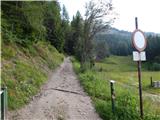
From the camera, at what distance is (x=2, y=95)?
7559mm

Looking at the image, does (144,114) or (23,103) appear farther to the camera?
(23,103)

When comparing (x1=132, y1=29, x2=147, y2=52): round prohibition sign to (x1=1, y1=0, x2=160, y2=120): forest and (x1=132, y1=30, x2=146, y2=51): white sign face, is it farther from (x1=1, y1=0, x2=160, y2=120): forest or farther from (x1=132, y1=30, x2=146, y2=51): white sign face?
(x1=1, y1=0, x2=160, y2=120): forest

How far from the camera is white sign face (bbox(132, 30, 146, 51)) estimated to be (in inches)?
415

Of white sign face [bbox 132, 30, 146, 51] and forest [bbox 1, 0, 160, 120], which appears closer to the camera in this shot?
white sign face [bbox 132, 30, 146, 51]

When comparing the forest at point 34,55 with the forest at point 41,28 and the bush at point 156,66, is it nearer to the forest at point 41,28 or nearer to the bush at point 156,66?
the forest at point 41,28

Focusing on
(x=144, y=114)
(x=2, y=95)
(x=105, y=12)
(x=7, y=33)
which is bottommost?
(x=144, y=114)

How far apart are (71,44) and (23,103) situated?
87157mm

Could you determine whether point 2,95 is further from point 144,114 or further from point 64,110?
point 144,114

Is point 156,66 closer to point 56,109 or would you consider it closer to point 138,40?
point 56,109

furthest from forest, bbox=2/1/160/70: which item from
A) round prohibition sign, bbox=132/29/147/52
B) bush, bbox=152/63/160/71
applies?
bush, bbox=152/63/160/71

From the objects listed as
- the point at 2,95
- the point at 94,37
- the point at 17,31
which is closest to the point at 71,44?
the point at 94,37

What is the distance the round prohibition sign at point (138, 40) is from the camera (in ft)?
34.5

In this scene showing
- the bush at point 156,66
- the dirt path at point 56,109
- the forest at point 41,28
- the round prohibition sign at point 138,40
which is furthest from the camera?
the bush at point 156,66

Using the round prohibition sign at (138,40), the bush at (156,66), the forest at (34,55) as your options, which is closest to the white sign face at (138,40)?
the round prohibition sign at (138,40)
